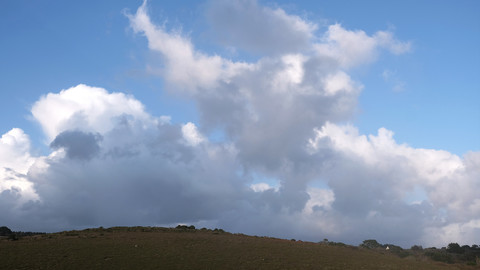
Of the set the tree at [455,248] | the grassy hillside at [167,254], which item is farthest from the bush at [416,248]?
the grassy hillside at [167,254]

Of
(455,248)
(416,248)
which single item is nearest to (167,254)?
(416,248)

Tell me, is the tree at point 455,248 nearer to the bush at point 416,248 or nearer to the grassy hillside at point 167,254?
the bush at point 416,248

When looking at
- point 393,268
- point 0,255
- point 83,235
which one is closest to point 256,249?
point 393,268

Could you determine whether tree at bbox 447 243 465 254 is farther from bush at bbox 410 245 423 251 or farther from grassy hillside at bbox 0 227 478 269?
grassy hillside at bbox 0 227 478 269

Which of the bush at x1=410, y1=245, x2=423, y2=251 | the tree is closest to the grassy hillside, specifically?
the bush at x1=410, y1=245, x2=423, y2=251

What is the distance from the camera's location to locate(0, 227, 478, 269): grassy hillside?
136 feet

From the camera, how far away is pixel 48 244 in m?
48.6

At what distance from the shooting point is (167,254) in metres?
46.4

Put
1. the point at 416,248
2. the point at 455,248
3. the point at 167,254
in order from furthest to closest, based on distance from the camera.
A: the point at 455,248 → the point at 416,248 → the point at 167,254

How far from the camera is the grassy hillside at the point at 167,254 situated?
136 ft

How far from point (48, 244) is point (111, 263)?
39.7ft

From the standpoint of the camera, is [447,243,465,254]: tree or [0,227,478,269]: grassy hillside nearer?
[0,227,478,269]: grassy hillside

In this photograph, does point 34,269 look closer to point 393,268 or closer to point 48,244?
point 48,244

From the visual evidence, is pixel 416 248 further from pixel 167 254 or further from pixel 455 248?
pixel 167 254
